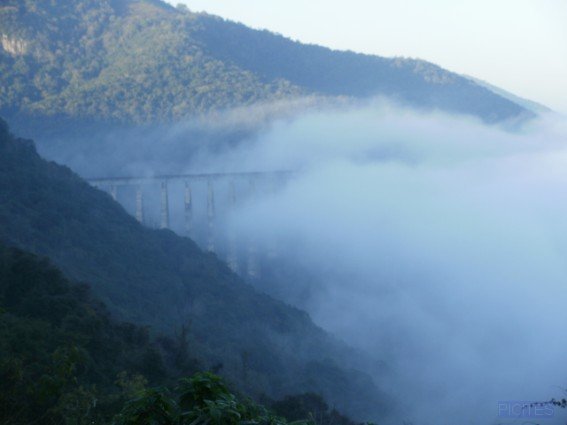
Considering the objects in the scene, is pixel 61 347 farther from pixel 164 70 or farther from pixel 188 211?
pixel 164 70

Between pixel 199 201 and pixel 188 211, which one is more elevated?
pixel 188 211

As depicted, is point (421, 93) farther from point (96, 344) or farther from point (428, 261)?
point (96, 344)

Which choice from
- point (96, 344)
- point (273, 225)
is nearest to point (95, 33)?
point (273, 225)

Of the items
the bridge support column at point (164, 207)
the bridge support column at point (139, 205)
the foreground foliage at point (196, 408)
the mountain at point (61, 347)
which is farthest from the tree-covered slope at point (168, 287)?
the foreground foliage at point (196, 408)

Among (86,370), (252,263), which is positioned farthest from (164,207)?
(86,370)

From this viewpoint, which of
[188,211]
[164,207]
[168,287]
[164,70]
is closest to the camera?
[168,287]

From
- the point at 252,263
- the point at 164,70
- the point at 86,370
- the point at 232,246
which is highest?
the point at 164,70

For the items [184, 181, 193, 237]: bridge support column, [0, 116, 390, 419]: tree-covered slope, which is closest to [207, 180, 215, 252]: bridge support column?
[184, 181, 193, 237]: bridge support column
